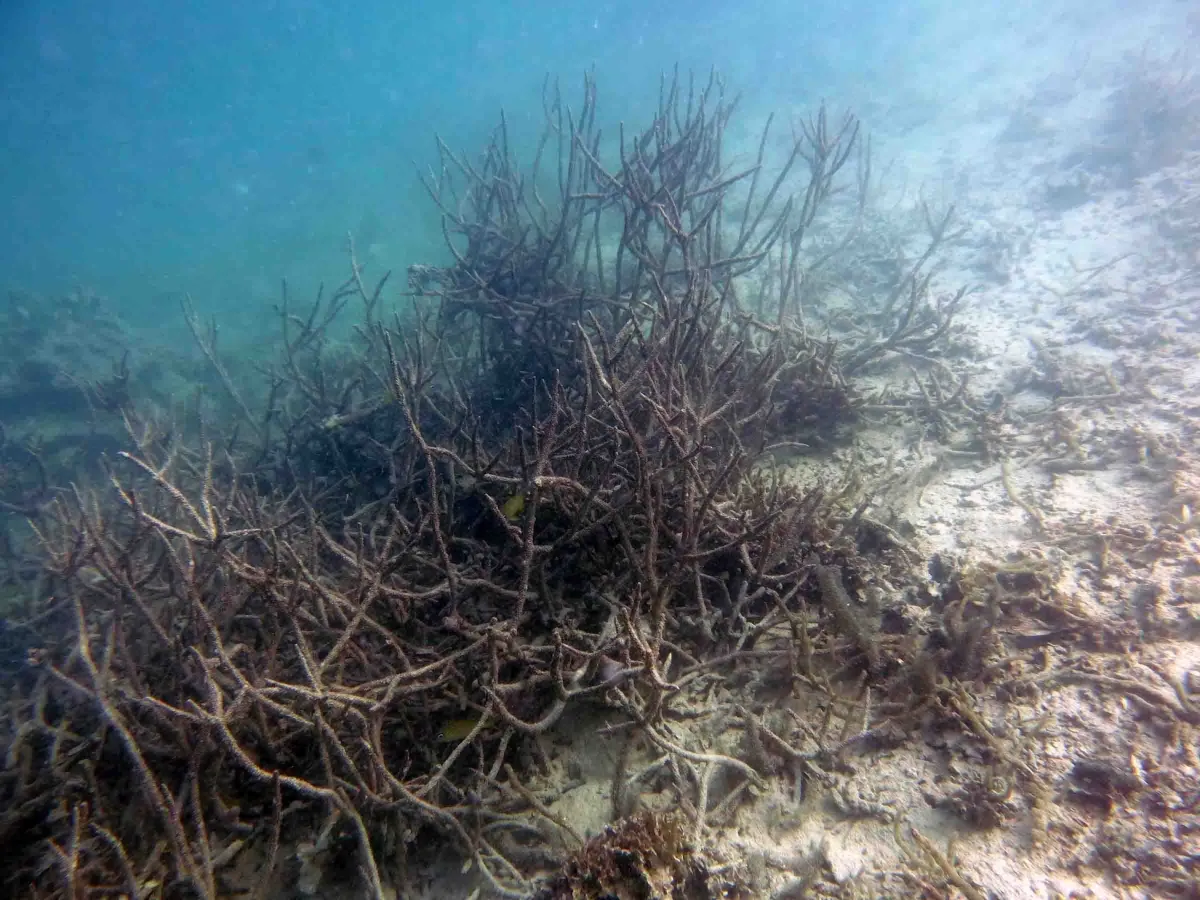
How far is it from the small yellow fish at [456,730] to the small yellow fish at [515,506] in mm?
951

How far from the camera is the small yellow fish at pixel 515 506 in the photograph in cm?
284

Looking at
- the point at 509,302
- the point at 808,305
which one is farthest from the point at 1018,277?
the point at 509,302

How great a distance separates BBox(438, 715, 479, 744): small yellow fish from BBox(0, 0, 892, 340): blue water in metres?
7.56

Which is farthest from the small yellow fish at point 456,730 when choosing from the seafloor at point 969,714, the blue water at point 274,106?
the blue water at point 274,106

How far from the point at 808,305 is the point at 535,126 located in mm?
16757

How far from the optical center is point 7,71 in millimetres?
66562

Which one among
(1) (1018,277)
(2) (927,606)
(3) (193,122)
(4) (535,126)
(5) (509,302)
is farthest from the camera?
(3) (193,122)

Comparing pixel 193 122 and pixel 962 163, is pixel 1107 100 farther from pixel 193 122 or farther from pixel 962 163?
pixel 193 122

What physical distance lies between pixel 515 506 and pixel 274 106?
269ft

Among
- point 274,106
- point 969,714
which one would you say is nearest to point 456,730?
point 969,714

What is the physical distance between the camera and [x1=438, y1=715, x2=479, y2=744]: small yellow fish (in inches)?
87.5

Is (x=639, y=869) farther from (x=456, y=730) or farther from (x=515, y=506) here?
(x=515, y=506)

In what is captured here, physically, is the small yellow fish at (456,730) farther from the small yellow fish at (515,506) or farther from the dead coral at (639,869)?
the small yellow fish at (515,506)

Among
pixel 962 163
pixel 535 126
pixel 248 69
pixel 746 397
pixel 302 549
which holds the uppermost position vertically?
pixel 248 69
